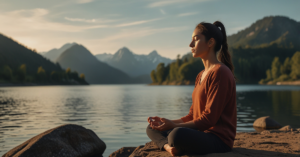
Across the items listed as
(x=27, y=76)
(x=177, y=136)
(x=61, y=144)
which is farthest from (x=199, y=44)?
(x=27, y=76)

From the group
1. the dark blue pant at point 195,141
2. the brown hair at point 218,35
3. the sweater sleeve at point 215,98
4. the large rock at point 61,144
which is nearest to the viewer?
the sweater sleeve at point 215,98

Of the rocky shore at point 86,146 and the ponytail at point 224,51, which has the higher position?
the ponytail at point 224,51

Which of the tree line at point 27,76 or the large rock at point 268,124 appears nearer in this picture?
the large rock at point 268,124

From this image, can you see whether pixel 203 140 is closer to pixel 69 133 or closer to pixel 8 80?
pixel 69 133

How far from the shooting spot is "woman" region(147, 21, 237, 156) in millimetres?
4045

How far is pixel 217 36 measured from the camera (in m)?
4.38

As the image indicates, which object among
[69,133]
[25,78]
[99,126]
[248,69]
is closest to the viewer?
[69,133]

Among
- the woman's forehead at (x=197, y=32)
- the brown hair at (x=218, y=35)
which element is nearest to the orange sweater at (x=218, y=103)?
the brown hair at (x=218, y=35)

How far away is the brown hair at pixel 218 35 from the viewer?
4.32 metres

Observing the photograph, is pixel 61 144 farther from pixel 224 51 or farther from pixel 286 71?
pixel 286 71

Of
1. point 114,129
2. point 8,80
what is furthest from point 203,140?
point 8,80

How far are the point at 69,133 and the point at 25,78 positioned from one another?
15848 centimetres

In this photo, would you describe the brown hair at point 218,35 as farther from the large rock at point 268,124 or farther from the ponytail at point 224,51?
the large rock at point 268,124

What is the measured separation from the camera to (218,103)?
4008 millimetres
